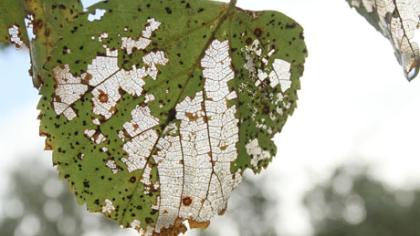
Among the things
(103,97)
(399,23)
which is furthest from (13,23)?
(399,23)

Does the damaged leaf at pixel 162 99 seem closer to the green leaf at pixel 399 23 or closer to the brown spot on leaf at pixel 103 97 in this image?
the brown spot on leaf at pixel 103 97

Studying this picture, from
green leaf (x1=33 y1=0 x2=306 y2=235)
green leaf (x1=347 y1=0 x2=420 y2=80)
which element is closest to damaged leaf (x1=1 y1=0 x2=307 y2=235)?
green leaf (x1=33 y1=0 x2=306 y2=235)

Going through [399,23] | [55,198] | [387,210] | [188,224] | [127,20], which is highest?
[55,198]

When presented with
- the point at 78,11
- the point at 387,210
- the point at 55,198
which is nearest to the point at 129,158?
the point at 78,11

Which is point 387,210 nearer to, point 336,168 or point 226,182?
point 336,168

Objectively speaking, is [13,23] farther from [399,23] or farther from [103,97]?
[399,23]
